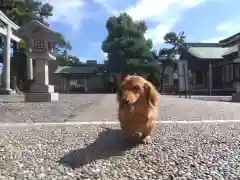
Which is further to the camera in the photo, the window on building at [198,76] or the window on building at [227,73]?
the window on building at [198,76]

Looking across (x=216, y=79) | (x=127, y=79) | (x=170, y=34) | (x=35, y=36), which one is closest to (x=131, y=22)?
(x=170, y=34)

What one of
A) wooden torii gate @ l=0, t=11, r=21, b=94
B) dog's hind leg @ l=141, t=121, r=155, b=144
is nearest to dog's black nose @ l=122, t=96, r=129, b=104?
dog's hind leg @ l=141, t=121, r=155, b=144

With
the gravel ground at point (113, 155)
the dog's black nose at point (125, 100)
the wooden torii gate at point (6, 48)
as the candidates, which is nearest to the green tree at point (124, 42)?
the wooden torii gate at point (6, 48)

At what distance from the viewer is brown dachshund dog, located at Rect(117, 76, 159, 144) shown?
10.3 ft

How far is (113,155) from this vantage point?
3.15m

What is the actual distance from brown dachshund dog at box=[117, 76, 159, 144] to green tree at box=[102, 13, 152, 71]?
20.5 m

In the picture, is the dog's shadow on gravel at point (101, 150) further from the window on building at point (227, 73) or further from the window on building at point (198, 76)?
the window on building at point (198, 76)

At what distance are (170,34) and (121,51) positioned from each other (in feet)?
31.3

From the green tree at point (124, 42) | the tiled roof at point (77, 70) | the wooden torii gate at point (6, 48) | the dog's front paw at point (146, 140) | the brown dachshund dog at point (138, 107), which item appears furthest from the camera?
the tiled roof at point (77, 70)

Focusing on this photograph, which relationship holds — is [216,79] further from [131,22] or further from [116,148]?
[116,148]

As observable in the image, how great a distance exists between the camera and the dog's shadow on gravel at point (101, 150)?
2.97m

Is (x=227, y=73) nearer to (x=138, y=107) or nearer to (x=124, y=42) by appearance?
(x=124, y=42)

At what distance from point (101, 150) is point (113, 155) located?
0.23m

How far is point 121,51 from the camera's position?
2395 centimetres
